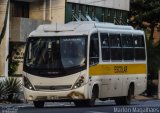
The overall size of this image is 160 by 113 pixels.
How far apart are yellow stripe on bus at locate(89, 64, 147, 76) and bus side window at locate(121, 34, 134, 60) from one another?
399 millimetres

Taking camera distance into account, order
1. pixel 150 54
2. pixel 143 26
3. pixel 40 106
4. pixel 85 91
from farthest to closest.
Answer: pixel 143 26 → pixel 150 54 → pixel 40 106 → pixel 85 91

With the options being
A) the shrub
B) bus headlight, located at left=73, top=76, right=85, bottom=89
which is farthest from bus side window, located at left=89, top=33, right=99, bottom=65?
the shrub

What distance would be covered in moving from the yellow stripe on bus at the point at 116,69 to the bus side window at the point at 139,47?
412 millimetres

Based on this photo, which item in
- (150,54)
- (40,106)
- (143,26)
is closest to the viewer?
(40,106)

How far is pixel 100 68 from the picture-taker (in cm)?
2722

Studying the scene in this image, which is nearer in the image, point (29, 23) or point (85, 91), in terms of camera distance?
point (85, 91)

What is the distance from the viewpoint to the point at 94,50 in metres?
26.7

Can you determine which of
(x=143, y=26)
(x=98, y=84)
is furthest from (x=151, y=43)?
(x=98, y=84)

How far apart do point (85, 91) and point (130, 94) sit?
5.46 metres

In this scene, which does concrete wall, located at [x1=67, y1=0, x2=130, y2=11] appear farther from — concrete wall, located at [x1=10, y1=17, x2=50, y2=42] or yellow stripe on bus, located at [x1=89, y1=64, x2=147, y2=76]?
yellow stripe on bus, located at [x1=89, y1=64, x2=147, y2=76]

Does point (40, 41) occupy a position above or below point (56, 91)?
above

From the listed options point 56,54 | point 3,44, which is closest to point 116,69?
point 56,54

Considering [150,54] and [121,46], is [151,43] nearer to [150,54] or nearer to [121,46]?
[150,54]

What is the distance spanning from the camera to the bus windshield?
2603 centimetres
